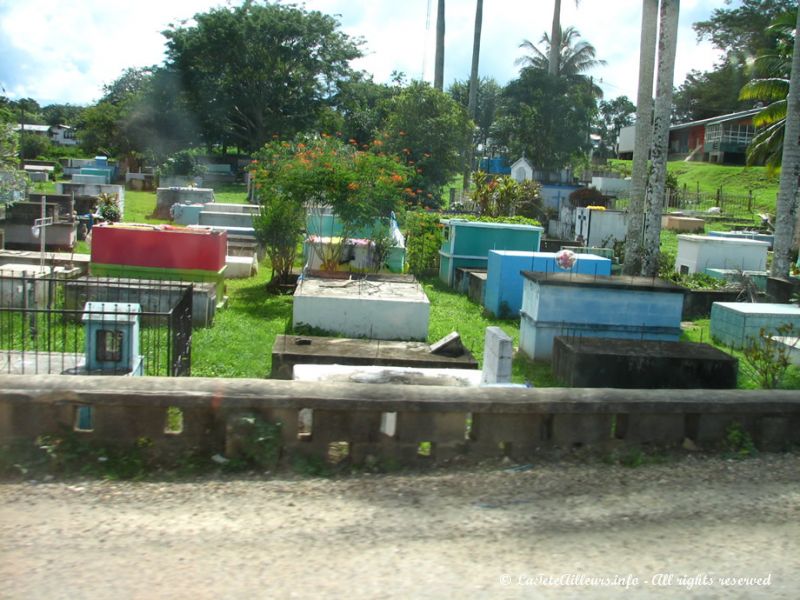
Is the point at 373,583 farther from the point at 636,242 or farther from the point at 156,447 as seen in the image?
the point at 636,242

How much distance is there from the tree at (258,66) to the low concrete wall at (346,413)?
53.0 m

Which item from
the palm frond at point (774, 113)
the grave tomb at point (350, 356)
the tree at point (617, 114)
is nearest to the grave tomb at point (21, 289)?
the grave tomb at point (350, 356)

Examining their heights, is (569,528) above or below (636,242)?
below

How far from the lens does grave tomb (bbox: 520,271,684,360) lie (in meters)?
13.6

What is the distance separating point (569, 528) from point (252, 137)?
191ft

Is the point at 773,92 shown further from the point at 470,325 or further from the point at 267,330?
the point at 267,330

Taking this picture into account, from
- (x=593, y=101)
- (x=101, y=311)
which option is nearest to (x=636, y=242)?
(x=101, y=311)

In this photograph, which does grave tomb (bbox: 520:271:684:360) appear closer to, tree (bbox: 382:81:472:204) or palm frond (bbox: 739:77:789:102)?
palm frond (bbox: 739:77:789:102)

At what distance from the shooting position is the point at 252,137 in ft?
198

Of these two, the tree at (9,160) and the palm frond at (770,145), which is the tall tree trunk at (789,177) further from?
the tree at (9,160)

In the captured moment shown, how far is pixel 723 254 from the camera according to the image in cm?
2152

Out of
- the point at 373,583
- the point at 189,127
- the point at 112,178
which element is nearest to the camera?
the point at 373,583

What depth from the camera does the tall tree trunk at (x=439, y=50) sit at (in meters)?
49.4

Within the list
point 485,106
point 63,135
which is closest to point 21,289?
point 485,106
